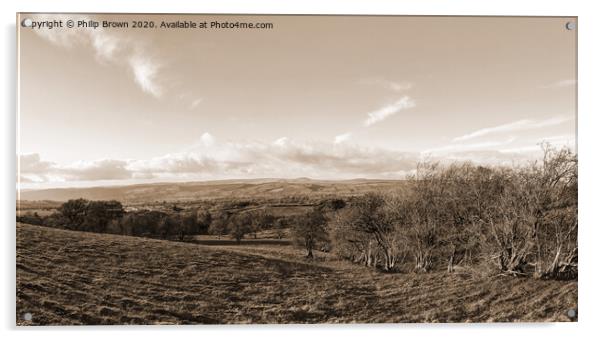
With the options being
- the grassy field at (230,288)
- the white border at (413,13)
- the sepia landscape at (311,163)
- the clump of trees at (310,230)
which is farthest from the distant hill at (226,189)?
the white border at (413,13)

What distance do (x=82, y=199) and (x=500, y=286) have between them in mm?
5568

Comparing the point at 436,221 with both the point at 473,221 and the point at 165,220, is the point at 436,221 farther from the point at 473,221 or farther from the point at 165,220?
the point at 165,220

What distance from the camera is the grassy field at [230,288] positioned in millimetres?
4430

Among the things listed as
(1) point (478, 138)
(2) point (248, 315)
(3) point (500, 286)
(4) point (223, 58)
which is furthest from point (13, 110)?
(3) point (500, 286)

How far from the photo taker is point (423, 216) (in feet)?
16.3

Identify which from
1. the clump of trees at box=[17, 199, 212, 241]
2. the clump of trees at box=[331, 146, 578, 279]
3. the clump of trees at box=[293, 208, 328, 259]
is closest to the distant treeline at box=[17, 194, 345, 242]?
the clump of trees at box=[17, 199, 212, 241]

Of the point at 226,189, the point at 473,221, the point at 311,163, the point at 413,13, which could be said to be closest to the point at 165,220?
the point at 226,189

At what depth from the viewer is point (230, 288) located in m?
4.66

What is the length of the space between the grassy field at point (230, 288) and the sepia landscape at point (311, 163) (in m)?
0.02

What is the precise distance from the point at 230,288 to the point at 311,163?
6.39ft

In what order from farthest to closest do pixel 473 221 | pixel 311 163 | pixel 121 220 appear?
pixel 473 221 → pixel 311 163 → pixel 121 220

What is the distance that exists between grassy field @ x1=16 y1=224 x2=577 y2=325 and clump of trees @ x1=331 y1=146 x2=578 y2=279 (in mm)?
233

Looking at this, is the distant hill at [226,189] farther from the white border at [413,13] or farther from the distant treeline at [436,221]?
the white border at [413,13]

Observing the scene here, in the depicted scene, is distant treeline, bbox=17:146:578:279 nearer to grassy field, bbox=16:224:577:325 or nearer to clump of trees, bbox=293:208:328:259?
clump of trees, bbox=293:208:328:259
